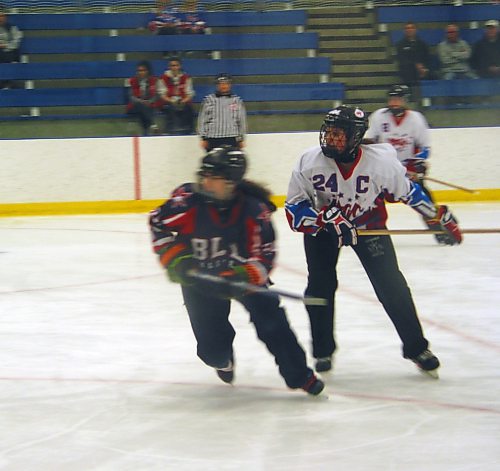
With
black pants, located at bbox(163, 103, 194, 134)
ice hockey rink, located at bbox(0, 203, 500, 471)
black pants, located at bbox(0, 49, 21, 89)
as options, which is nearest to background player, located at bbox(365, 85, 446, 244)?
ice hockey rink, located at bbox(0, 203, 500, 471)

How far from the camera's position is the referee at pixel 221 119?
351 inches

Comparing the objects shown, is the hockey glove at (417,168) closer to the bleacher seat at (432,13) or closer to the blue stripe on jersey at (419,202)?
the blue stripe on jersey at (419,202)

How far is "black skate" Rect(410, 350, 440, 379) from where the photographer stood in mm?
3648

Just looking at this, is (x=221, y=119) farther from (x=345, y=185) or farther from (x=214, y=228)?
(x=214, y=228)

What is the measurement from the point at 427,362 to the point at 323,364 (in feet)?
1.37

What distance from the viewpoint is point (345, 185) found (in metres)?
Result: 3.53

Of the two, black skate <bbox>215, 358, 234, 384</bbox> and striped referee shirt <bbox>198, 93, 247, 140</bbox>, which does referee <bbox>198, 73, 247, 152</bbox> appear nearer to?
striped referee shirt <bbox>198, 93, 247, 140</bbox>

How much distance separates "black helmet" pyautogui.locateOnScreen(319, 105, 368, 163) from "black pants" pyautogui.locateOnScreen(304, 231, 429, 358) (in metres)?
0.32

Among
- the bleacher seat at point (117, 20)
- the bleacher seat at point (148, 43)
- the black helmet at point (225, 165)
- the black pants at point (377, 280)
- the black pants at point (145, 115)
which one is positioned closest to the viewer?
the black helmet at point (225, 165)

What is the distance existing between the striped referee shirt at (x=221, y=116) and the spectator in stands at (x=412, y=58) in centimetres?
220

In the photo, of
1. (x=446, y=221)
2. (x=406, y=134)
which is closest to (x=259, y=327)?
(x=446, y=221)

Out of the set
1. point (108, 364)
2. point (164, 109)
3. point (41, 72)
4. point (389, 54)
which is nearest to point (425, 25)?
point (389, 54)

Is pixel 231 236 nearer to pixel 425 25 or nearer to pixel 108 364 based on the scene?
pixel 108 364

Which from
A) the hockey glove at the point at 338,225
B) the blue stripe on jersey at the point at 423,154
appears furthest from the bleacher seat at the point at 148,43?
the hockey glove at the point at 338,225
